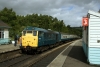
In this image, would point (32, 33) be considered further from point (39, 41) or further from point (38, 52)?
point (38, 52)

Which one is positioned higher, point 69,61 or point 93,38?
point 93,38

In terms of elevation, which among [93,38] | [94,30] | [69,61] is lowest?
[69,61]

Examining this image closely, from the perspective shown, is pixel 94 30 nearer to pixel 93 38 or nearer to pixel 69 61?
pixel 93 38

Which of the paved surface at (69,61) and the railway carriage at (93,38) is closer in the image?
the paved surface at (69,61)

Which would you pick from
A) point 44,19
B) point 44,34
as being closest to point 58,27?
point 44,19

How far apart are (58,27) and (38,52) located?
8150 cm

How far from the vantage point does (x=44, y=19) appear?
11575cm

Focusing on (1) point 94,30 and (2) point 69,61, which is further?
(2) point 69,61

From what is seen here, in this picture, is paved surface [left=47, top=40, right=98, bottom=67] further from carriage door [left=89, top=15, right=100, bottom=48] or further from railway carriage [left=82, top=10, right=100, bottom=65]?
carriage door [left=89, top=15, right=100, bottom=48]

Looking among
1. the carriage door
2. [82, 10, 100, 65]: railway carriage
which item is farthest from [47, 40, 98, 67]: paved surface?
the carriage door

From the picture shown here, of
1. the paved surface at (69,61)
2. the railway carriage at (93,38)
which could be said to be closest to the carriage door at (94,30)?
the railway carriage at (93,38)

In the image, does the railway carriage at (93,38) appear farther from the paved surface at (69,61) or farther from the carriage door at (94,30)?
the paved surface at (69,61)

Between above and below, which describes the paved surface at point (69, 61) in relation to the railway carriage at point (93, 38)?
below

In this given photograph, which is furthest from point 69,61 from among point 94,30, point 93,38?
point 94,30
